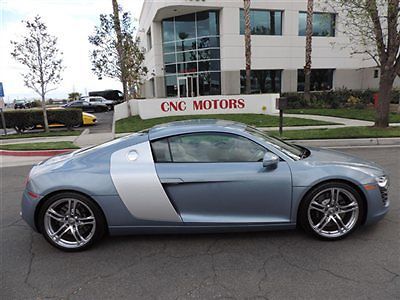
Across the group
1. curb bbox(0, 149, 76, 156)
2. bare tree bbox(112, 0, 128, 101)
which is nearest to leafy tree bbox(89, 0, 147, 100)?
bare tree bbox(112, 0, 128, 101)

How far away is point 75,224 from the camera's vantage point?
131 inches

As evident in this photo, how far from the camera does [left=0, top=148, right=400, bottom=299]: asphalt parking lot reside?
258 centimetres

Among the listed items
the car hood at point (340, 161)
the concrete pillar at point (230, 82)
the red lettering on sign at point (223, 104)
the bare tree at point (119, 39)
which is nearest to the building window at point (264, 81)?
the concrete pillar at point (230, 82)

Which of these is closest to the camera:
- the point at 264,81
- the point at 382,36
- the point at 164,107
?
the point at 382,36

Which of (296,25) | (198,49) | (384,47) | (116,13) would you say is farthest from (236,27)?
(384,47)

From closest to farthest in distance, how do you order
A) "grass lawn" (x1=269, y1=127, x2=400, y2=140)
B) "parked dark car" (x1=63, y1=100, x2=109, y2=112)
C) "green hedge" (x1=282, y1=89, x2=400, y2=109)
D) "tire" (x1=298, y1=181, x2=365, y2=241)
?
"tire" (x1=298, y1=181, x2=365, y2=241) < "grass lawn" (x1=269, y1=127, x2=400, y2=140) < "green hedge" (x1=282, y1=89, x2=400, y2=109) < "parked dark car" (x1=63, y1=100, x2=109, y2=112)

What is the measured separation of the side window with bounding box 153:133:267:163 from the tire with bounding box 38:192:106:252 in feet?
3.20

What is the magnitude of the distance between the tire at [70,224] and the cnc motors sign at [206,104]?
13.3 meters

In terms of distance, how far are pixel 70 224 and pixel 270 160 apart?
2.28 metres

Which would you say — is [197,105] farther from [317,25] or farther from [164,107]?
[317,25]

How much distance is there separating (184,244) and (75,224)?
122 cm

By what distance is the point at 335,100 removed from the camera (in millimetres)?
20344

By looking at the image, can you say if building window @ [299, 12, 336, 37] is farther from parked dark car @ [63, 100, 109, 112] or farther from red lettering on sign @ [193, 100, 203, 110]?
parked dark car @ [63, 100, 109, 112]

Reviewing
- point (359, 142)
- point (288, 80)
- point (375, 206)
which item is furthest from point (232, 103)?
point (375, 206)
